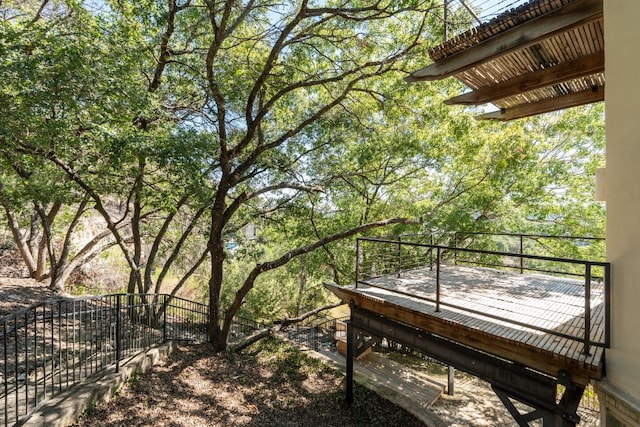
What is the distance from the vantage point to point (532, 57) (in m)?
3.63

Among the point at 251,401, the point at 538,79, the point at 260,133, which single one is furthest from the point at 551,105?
the point at 251,401

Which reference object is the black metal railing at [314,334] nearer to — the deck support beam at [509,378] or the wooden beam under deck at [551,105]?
the deck support beam at [509,378]

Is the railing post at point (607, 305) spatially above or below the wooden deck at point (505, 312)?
above

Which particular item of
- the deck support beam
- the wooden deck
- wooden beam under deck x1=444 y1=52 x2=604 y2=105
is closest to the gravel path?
the deck support beam

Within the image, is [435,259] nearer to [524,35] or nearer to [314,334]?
[314,334]

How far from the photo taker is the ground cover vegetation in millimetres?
5102

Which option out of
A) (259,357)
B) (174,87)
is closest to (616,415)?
(259,357)

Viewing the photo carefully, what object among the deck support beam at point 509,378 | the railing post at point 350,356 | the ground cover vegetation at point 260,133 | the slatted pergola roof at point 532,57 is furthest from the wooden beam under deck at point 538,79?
the railing post at point 350,356

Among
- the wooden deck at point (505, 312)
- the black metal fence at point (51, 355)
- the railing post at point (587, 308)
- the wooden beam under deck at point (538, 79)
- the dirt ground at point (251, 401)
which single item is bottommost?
the dirt ground at point (251, 401)

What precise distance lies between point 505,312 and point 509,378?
816mm

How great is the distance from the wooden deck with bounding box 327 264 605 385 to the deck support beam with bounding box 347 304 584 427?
0.59 feet

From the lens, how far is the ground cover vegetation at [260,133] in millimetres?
5102

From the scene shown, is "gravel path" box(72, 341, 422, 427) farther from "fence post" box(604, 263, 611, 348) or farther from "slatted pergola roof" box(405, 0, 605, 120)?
"slatted pergola roof" box(405, 0, 605, 120)

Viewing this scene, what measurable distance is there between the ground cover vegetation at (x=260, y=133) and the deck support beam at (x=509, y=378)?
3.41 metres
